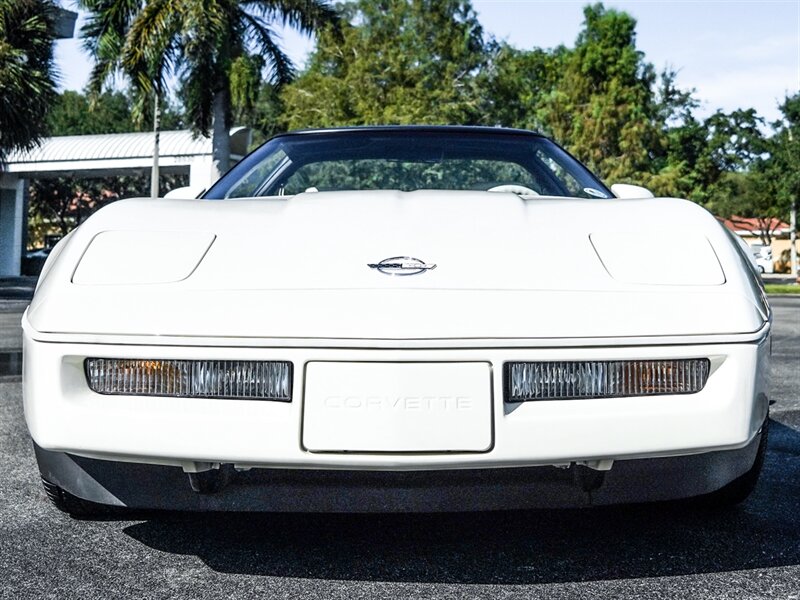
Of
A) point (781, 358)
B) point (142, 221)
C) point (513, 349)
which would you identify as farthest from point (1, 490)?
point (781, 358)

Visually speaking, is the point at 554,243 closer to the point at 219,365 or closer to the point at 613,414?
the point at 613,414

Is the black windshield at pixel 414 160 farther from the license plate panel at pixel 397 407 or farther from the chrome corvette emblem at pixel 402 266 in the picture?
the license plate panel at pixel 397 407

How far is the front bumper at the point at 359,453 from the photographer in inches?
74.7

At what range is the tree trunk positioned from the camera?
19.5 meters

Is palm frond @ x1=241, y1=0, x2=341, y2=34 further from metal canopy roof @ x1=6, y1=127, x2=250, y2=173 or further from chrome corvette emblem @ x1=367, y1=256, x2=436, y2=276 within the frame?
chrome corvette emblem @ x1=367, y1=256, x2=436, y2=276

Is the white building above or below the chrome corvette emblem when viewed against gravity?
below

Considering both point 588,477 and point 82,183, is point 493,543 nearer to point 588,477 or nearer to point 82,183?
point 588,477

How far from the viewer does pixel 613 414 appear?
193 centimetres

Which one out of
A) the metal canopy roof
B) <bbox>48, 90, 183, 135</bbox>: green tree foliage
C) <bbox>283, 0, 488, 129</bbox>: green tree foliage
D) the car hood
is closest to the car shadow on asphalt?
the car hood

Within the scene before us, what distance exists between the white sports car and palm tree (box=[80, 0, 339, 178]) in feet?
52.7

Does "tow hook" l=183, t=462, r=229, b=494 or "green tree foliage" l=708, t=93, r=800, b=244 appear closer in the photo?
"tow hook" l=183, t=462, r=229, b=494

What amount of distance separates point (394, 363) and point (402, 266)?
27cm

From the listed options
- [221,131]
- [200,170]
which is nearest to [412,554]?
[221,131]

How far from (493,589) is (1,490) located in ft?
5.82
